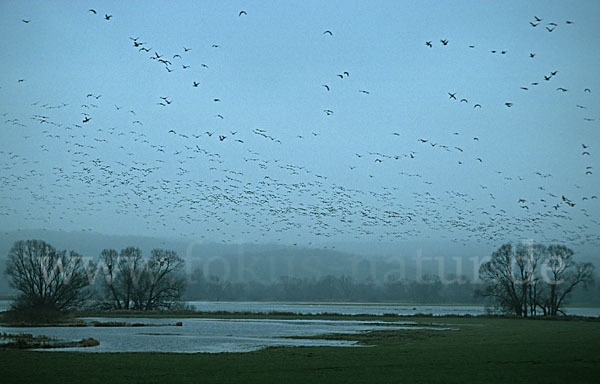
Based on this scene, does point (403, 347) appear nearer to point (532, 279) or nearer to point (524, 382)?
point (524, 382)

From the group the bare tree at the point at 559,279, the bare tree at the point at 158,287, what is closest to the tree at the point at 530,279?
the bare tree at the point at 559,279

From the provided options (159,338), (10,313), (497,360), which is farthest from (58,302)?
(497,360)

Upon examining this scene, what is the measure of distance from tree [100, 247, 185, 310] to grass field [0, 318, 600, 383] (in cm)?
7492

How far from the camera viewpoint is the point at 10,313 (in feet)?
244

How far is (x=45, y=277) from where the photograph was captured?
8631cm

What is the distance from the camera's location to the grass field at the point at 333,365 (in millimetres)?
25219

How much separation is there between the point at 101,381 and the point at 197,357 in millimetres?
9853

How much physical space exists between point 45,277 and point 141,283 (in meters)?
25.6

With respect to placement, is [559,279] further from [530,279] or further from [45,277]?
[45,277]

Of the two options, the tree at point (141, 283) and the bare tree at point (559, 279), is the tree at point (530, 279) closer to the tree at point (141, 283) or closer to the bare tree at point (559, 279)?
the bare tree at point (559, 279)

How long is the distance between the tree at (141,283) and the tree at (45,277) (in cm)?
1937

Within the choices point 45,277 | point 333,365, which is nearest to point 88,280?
point 45,277

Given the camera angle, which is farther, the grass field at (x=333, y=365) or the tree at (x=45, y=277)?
the tree at (x=45, y=277)

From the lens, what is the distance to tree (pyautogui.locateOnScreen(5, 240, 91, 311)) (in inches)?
3364
